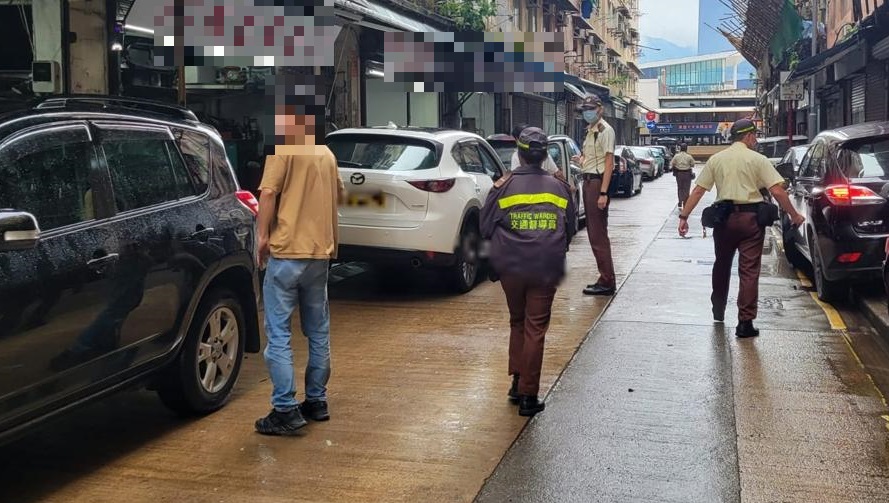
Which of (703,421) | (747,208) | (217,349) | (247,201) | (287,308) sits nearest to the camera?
(287,308)

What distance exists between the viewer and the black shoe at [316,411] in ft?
17.1

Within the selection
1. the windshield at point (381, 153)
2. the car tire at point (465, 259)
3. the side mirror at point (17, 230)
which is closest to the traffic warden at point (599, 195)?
the car tire at point (465, 259)

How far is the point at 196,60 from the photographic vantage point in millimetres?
9883

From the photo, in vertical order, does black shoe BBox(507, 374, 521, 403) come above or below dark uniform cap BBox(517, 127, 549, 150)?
below

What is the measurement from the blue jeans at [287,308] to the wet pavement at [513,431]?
0.32 meters

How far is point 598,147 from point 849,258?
8.68 feet

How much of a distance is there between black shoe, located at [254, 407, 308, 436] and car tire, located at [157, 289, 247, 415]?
1.55 feet

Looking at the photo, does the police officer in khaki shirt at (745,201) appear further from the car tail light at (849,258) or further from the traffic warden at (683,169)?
the traffic warden at (683,169)

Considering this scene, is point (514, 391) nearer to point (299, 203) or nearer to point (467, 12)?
point (299, 203)

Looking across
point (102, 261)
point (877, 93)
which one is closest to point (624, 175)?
point (877, 93)

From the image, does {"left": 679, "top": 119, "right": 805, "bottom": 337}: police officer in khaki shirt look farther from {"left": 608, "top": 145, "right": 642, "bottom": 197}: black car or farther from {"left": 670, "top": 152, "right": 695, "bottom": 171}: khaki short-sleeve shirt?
{"left": 608, "top": 145, "right": 642, "bottom": 197}: black car

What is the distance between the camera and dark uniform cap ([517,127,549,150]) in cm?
536

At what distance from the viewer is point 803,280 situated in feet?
34.2

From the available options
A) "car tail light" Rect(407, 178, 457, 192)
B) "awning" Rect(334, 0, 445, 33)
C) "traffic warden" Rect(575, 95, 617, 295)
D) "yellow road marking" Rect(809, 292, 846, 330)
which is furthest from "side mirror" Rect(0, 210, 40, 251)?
"awning" Rect(334, 0, 445, 33)
